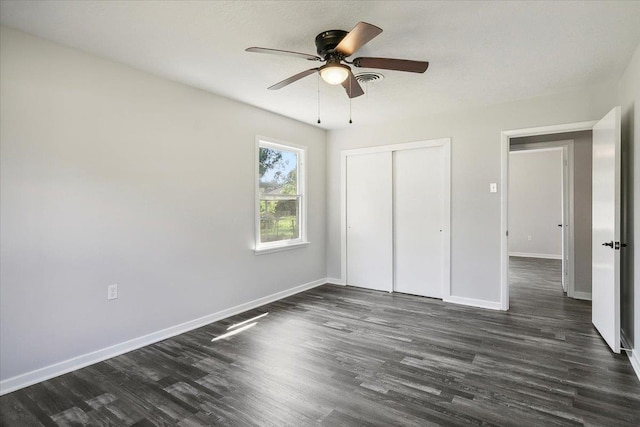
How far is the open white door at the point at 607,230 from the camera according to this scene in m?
2.75

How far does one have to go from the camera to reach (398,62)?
229cm

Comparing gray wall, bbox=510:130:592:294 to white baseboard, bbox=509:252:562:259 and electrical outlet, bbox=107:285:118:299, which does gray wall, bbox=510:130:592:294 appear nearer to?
white baseboard, bbox=509:252:562:259

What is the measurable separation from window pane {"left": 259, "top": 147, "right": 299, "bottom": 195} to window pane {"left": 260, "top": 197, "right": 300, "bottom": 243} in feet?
0.51

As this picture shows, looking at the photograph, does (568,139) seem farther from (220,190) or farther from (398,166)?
(220,190)

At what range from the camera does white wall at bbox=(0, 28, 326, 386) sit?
7.75 ft

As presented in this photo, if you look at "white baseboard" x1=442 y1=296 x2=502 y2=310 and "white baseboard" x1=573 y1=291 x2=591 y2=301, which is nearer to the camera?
"white baseboard" x1=442 y1=296 x2=502 y2=310

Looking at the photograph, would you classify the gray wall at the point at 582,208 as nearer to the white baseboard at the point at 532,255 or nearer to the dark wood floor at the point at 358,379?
the dark wood floor at the point at 358,379

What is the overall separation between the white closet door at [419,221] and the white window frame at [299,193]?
4.38ft

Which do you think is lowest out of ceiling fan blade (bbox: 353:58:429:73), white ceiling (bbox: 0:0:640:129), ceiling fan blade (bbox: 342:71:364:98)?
ceiling fan blade (bbox: 342:71:364:98)

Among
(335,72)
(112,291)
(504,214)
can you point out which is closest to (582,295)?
(504,214)

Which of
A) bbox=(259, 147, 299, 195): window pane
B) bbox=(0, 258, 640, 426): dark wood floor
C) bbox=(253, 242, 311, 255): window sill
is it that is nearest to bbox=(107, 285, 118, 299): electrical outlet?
bbox=(0, 258, 640, 426): dark wood floor

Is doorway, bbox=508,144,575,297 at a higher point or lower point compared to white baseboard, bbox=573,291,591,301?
higher

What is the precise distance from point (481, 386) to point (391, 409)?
714 millimetres

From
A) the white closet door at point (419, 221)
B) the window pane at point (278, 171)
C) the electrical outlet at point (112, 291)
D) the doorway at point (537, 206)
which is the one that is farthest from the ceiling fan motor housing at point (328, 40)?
the doorway at point (537, 206)
